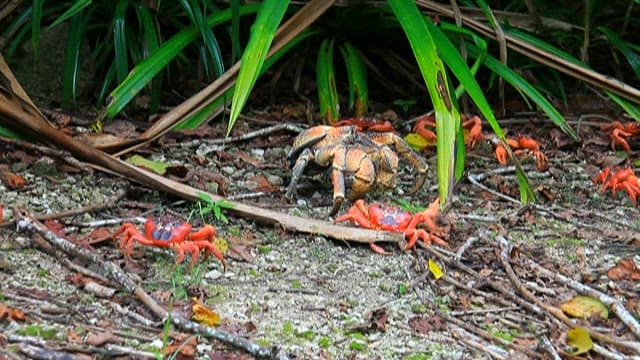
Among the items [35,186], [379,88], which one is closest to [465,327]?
[35,186]

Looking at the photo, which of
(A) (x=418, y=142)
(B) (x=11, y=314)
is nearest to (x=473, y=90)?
(A) (x=418, y=142)

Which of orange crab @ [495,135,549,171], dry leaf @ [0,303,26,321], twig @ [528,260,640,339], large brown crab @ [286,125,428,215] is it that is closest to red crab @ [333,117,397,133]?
orange crab @ [495,135,549,171]

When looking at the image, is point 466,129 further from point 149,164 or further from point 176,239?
point 176,239

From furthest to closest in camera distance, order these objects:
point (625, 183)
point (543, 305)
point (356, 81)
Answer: point (356, 81)
point (625, 183)
point (543, 305)

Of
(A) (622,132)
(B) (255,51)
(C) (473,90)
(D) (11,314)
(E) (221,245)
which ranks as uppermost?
(B) (255,51)

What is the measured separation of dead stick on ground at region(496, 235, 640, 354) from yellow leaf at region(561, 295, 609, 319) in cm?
3

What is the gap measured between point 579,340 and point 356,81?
2305 millimetres

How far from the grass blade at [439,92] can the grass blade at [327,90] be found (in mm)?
899

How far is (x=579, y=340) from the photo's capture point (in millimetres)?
2322

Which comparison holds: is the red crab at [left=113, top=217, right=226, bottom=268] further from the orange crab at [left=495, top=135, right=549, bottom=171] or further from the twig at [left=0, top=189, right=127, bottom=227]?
the orange crab at [left=495, top=135, right=549, bottom=171]

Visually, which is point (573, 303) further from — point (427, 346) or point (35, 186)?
point (35, 186)

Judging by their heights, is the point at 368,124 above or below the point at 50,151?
below

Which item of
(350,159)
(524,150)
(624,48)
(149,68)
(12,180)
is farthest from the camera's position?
(624,48)

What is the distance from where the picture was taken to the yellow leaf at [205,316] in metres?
2.26
